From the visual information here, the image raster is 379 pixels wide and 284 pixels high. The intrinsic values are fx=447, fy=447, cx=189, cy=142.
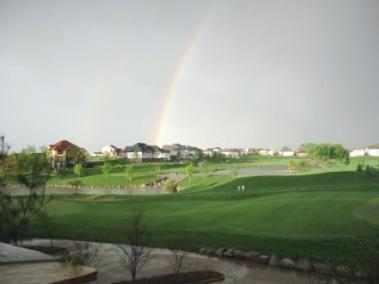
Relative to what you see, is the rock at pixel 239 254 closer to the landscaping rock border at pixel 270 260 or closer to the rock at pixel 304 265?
the landscaping rock border at pixel 270 260

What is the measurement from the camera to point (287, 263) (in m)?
17.3

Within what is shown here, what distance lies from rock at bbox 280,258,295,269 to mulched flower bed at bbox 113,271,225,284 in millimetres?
2872

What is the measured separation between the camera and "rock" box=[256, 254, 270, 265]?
18016 mm

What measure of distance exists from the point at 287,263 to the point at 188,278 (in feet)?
14.4

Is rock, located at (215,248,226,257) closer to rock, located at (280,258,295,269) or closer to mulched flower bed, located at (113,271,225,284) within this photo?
rock, located at (280,258,295,269)

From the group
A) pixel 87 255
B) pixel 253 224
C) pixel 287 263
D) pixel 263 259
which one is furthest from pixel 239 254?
pixel 253 224

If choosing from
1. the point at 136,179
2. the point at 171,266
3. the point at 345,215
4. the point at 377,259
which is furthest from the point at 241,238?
the point at 136,179

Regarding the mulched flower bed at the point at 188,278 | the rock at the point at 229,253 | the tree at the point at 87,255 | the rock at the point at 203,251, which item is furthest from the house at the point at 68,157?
the mulched flower bed at the point at 188,278

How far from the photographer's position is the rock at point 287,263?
1716 cm

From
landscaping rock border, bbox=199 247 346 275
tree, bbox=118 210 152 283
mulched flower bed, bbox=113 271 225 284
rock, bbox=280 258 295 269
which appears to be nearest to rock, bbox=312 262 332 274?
landscaping rock border, bbox=199 247 346 275

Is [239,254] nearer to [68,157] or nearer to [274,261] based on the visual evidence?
[274,261]

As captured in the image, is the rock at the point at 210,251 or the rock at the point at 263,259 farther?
the rock at the point at 210,251

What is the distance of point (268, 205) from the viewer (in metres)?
30.2

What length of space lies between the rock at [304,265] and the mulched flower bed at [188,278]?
3.13 m
